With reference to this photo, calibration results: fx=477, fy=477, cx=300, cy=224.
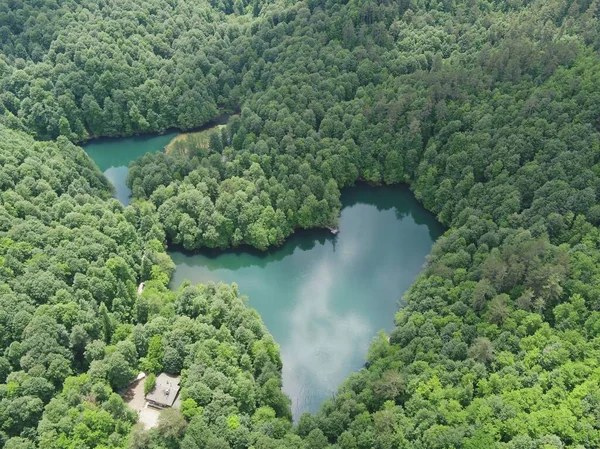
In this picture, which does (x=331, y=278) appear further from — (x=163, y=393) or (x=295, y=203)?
(x=163, y=393)

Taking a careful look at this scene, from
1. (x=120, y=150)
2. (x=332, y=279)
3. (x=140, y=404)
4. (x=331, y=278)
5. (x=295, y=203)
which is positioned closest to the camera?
(x=140, y=404)

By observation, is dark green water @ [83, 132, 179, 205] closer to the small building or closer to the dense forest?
the dense forest

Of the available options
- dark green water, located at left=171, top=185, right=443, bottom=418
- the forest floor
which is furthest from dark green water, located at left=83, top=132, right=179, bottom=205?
the forest floor

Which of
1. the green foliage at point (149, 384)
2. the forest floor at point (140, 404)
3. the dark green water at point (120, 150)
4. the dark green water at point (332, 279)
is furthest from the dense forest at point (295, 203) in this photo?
the dark green water at point (332, 279)

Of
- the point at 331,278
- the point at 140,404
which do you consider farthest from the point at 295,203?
the point at 140,404

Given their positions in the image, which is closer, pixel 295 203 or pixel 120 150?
pixel 295 203

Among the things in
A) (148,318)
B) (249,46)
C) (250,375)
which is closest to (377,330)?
(250,375)

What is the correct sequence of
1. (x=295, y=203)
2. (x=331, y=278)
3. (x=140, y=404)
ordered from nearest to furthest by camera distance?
(x=140, y=404) → (x=331, y=278) → (x=295, y=203)
